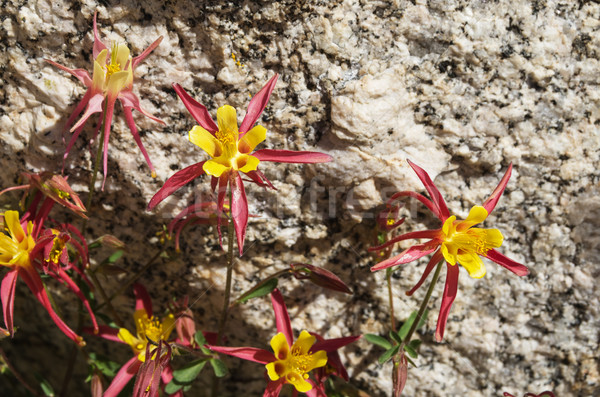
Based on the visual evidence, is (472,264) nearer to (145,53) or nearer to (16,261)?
(145,53)

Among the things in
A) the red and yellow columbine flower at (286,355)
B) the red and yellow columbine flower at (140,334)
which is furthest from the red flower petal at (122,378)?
the red and yellow columbine flower at (286,355)

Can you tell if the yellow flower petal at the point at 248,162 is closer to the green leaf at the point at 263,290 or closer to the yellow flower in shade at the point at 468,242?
the green leaf at the point at 263,290

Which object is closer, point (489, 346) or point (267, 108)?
point (267, 108)

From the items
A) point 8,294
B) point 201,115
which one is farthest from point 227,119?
point 8,294

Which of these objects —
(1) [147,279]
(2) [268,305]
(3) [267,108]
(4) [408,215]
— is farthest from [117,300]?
(4) [408,215]

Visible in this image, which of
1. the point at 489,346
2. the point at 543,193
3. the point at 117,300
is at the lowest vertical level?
the point at 117,300

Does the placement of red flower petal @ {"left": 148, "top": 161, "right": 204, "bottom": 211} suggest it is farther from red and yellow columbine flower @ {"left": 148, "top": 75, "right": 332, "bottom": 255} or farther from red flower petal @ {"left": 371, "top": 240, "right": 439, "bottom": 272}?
red flower petal @ {"left": 371, "top": 240, "right": 439, "bottom": 272}

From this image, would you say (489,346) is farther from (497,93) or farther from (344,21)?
(344,21)
